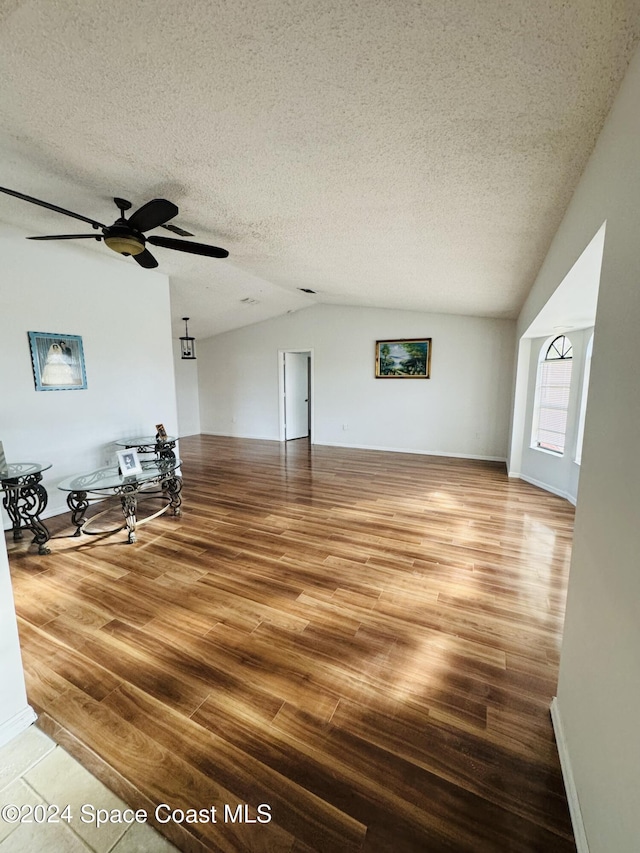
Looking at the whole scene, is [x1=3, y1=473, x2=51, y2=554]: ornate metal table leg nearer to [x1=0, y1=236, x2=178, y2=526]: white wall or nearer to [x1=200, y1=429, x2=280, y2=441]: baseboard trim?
[x1=0, y1=236, x2=178, y2=526]: white wall

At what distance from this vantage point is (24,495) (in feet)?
10.0

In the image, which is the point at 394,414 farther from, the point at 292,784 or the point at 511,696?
the point at 292,784

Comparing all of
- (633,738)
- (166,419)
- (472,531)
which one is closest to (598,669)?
(633,738)

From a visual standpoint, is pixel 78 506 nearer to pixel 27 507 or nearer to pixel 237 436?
pixel 27 507

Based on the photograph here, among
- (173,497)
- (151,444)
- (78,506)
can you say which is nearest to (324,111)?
(173,497)

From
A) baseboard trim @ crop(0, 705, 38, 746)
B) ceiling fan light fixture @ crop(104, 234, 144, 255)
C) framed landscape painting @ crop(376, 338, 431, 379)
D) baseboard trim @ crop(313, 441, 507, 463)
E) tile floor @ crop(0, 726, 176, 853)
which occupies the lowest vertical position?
tile floor @ crop(0, 726, 176, 853)

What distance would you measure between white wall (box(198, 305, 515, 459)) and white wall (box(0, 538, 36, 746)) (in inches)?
236

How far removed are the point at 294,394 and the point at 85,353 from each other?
14.9 ft

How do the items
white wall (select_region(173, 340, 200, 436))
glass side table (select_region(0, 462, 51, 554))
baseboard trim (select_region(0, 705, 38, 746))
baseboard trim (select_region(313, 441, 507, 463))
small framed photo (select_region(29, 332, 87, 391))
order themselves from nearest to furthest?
baseboard trim (select_region(0, 705, 38, 746))
glass side table (select_region(0, 462, 51, 554))
small framed photo (select_region(29, 332, 87, 391))
baseboard trim (select_region(313, 441, 507, 463))
white wall (select_region(173, 340, 200, 436))

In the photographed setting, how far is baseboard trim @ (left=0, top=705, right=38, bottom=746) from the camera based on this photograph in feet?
4.48

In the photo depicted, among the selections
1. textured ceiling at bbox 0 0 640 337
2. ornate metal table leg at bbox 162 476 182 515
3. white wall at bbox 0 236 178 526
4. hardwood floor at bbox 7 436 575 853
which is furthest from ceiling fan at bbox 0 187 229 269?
hardwood floor at bbox 7 436 575 853

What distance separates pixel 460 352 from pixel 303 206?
14.8 feet

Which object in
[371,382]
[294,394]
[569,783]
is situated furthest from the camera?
[294,394]

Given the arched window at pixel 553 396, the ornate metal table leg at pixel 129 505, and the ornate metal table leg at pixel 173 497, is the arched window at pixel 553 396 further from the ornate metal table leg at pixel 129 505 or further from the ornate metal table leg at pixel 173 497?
the ornate metal table leg at pixel 129 505
